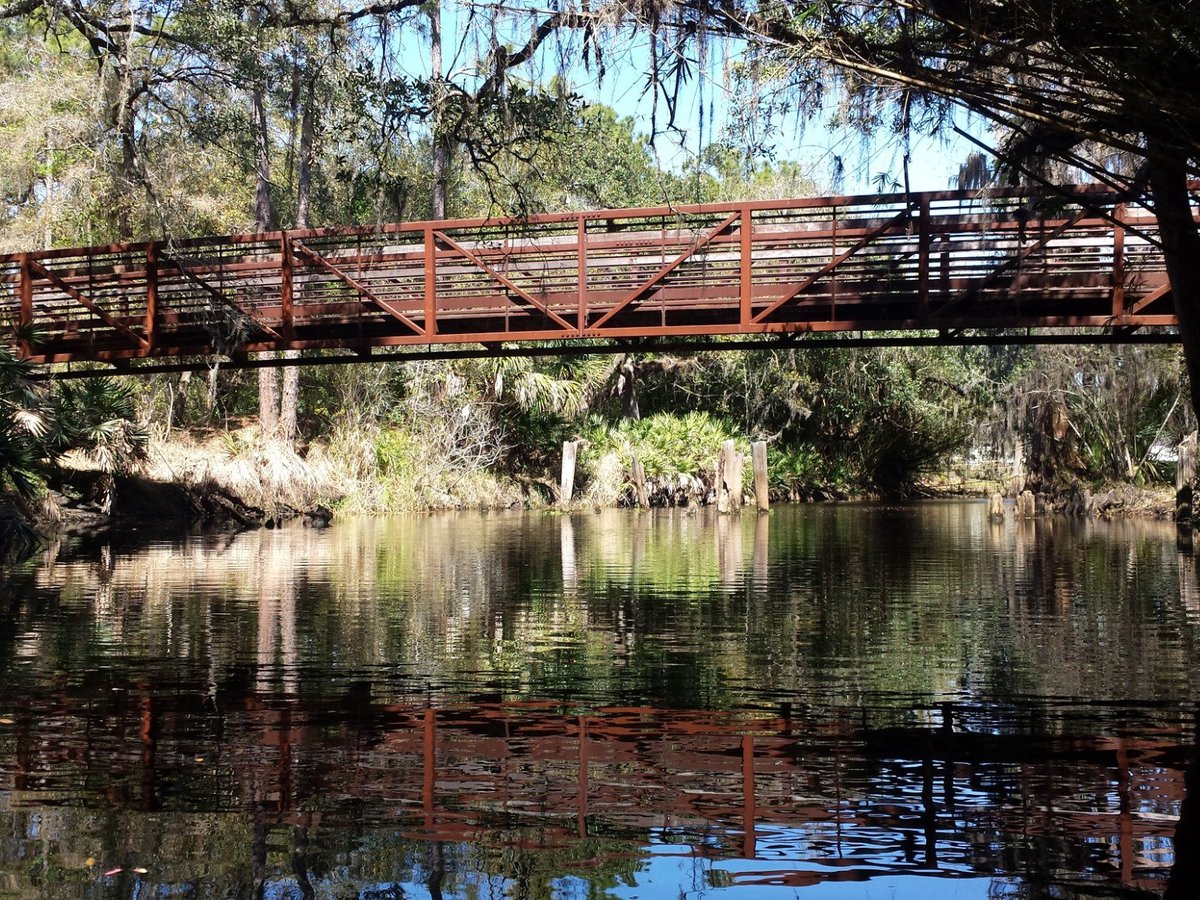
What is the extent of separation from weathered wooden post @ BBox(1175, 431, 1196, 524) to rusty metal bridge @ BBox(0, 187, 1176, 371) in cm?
659

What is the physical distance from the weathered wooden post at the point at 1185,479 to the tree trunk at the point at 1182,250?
14.9 metres

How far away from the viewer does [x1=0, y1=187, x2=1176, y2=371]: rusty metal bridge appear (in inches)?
594

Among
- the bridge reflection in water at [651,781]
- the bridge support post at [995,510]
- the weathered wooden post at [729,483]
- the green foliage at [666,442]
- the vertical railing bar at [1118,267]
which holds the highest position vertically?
Result: the vertical railing bar at [1118,267]

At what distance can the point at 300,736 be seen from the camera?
5.93m

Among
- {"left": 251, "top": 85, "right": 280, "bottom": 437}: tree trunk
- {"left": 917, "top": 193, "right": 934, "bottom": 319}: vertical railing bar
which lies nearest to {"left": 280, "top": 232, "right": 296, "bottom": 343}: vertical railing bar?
{"left": 917, "top": 193, "right": 934, "bottom": 319}: vertical railing bar

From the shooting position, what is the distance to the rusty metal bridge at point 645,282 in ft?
49.5

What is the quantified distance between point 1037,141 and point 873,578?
5.48 meters

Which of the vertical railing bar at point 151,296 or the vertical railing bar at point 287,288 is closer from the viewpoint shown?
the vertical railing bar at point 287,288

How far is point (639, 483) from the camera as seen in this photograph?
32281 millimetres

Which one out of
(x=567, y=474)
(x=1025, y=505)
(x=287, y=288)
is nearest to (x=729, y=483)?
(x=567, y=474)

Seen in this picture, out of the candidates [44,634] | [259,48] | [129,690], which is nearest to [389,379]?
[259,48]

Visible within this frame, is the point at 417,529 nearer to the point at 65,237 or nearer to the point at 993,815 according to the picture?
the point at 65,237

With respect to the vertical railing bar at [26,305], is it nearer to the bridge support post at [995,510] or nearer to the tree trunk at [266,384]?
the tree trunk at [266,384]

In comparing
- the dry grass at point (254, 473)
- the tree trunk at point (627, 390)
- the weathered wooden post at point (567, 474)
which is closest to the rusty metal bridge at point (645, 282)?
the dry grass at point (254, 473)
